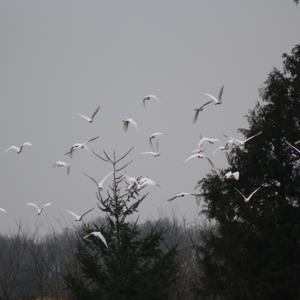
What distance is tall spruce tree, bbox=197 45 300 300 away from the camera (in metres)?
13.1

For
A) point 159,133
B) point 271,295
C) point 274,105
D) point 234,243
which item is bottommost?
point 271,295

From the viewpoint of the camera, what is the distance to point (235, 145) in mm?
15141

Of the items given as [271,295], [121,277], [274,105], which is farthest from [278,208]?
[121,277]

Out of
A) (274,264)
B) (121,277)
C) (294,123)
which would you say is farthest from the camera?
(294,123)

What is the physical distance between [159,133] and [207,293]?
495 cm

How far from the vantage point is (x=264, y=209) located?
13.4 metres

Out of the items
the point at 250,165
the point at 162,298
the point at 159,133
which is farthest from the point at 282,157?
the point at 162,298

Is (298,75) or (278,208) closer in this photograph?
(278,208)

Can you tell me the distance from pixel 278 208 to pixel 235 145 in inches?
102

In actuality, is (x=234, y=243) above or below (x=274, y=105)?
below

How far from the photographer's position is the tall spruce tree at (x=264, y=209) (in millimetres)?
13133

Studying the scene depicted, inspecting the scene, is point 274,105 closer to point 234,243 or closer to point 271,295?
point 234,243

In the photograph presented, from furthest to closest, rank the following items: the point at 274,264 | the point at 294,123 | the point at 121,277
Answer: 1. the point at 294,123
2. the point at 274,264
3. the point at 121,277

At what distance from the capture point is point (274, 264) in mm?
13109
